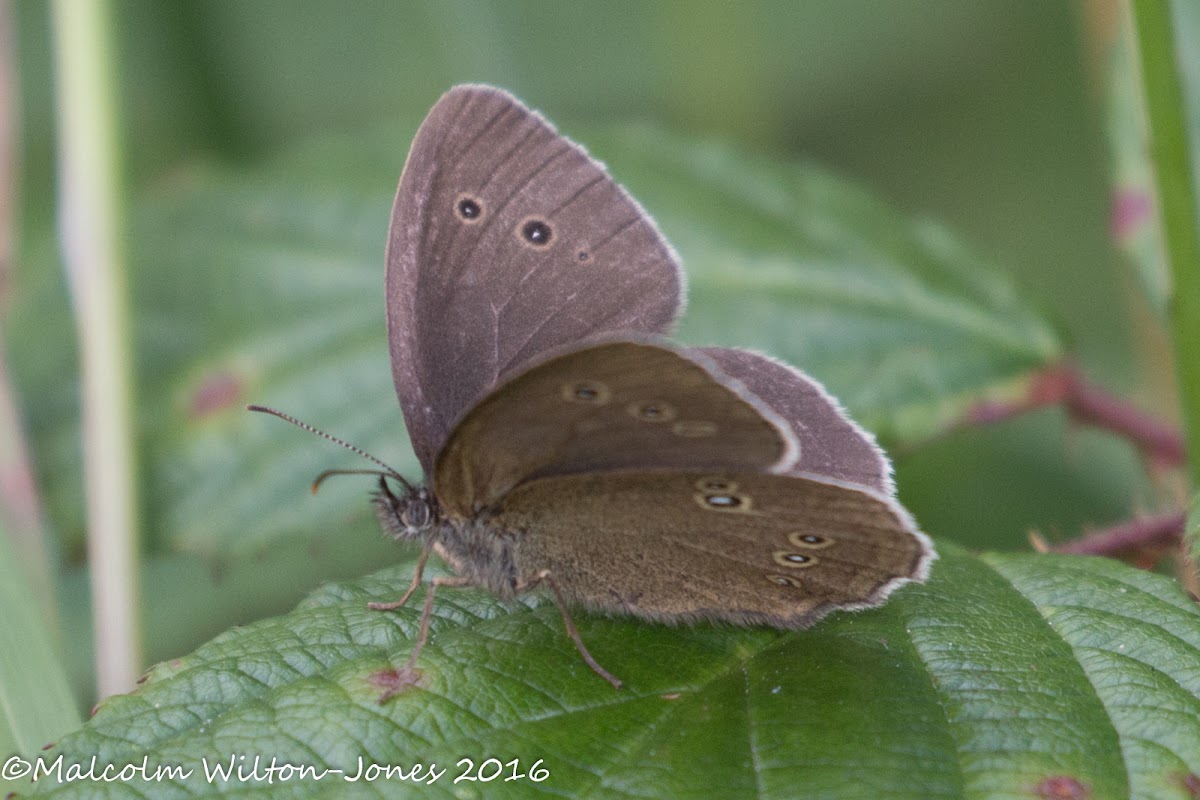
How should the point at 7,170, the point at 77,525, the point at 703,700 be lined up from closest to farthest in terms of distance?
the point at 703,700
the point at 77,525
the point at 7,170

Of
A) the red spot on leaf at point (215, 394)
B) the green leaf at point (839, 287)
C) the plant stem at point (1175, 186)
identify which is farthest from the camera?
the red spot on leaf at point (215, 394)

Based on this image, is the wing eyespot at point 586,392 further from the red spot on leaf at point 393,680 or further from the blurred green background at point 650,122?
the blurred green background at point 650,122

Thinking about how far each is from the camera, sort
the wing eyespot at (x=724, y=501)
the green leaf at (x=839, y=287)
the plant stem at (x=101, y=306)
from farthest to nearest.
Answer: the green leaf at (x=839, y=287), the plant stem at (x=101, y=306), the wing eyespot at (x=724, y=501)

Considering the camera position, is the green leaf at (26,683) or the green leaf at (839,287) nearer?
the green leaf at (26,683)

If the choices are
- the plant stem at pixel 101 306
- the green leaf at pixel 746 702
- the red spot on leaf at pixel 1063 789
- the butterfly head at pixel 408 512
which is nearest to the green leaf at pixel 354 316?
the plant stem at pixel 101 306

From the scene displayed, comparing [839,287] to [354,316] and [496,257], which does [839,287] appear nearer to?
[496,257]

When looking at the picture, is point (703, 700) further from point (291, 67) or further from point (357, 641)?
point (291, 67)

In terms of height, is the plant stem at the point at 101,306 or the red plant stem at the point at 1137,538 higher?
the plant stem at the point at 101,306

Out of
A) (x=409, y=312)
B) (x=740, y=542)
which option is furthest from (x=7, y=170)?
(x=740, y=542)

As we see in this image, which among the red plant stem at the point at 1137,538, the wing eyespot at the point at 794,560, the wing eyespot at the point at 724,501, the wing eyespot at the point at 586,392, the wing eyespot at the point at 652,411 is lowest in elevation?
the red plant stem at the point at 1137,538
